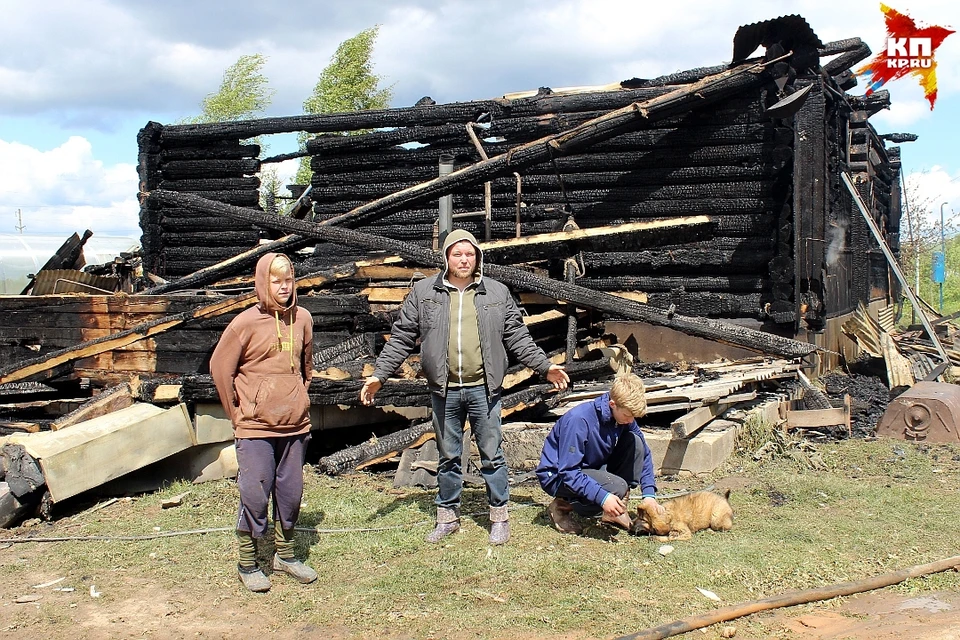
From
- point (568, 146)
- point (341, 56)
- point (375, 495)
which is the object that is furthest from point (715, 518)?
point (341, 56)

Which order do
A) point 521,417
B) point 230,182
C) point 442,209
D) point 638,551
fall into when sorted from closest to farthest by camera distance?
point 638,551 < point 521,417 < point 442,209 < point 230,182

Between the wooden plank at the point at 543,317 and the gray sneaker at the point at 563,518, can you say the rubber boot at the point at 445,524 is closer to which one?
the gray sneaker at the point at 563,518

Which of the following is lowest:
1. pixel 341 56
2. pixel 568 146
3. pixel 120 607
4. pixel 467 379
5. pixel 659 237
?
pixel 120 607

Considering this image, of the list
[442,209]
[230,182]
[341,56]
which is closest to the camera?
[442,209]

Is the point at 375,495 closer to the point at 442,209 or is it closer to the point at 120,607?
the point at 120,607

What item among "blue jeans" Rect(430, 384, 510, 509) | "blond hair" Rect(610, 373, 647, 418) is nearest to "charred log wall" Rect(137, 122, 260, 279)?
"blue jeans" Rect(430, 384, 510, 509)

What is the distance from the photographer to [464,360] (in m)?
5.09

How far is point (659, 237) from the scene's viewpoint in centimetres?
950

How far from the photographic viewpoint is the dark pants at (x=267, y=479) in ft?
14.6

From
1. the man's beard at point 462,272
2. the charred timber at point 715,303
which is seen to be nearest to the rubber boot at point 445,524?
the man's beard at point 462,272

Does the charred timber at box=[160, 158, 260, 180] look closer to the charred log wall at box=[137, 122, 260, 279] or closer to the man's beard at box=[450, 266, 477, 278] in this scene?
the charred log wall at box=[137, 122, 260, 279]

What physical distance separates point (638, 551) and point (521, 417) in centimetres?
307

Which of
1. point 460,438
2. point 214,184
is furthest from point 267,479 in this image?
point 214,184

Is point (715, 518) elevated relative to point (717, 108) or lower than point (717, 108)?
lower
